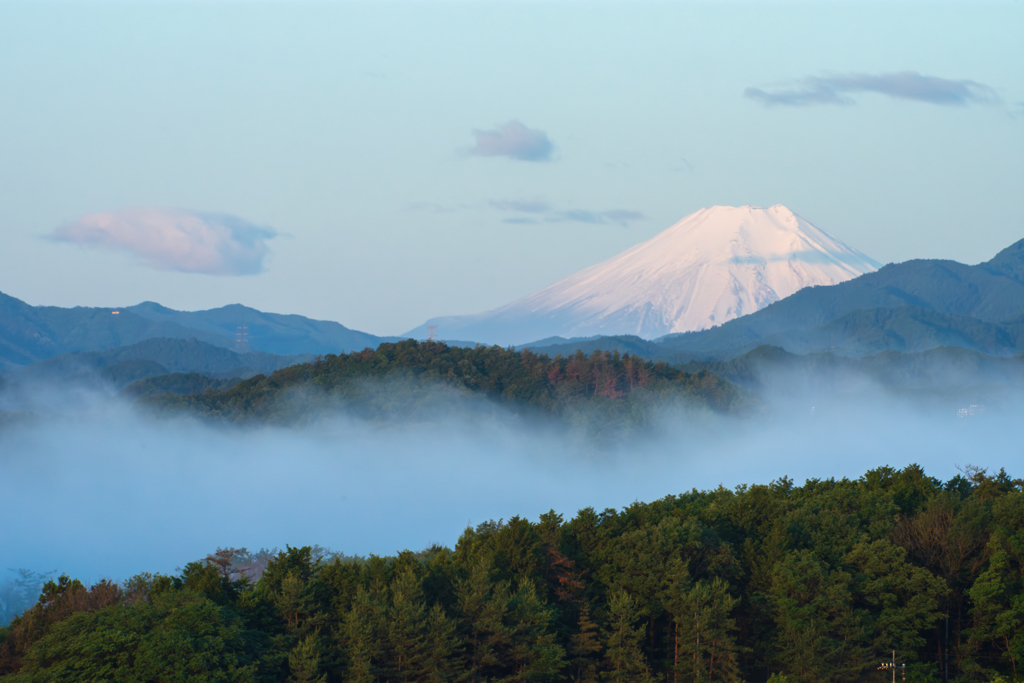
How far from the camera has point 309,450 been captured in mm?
175375

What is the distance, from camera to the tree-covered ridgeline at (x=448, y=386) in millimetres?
168125

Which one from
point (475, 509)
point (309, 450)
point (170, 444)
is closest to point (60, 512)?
point (170, 444)

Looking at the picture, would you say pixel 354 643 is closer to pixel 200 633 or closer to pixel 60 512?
pixel 200 633

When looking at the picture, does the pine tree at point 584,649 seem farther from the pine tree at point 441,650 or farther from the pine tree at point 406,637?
the pine tree at point 406,637

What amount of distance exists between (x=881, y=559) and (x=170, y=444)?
15719 cm

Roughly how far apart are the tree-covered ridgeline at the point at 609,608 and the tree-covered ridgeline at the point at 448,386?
405 feet

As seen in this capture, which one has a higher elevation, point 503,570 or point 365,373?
point 365,373

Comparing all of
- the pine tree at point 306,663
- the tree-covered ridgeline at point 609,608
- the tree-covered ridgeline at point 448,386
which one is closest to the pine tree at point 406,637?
the tree-covered ridgeline at point 609,608

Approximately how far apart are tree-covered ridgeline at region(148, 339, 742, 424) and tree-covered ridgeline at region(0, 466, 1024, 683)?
12347cm

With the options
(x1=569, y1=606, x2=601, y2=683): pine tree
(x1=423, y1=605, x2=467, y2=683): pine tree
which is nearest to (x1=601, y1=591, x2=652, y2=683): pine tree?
(x1=569, y1=606, x2=601, y2=683): pine tree

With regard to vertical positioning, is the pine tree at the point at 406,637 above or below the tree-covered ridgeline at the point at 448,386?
below

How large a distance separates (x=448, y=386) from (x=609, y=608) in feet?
426

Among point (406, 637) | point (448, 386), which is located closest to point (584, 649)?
point (406, 637)

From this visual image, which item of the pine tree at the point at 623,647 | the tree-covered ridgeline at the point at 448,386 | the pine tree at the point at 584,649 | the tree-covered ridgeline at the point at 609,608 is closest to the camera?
the tree-covered ridgeline at the point at 609,608
